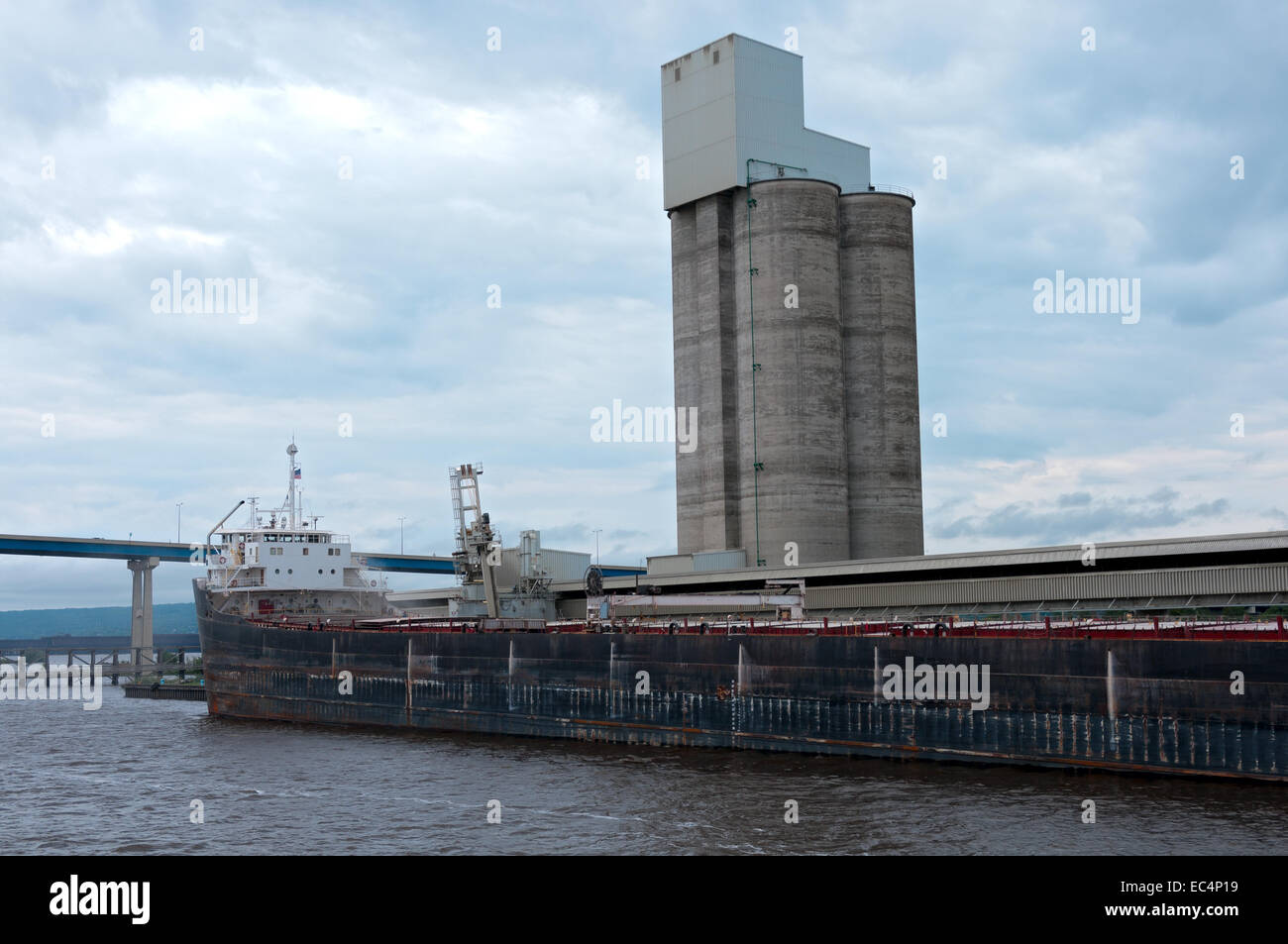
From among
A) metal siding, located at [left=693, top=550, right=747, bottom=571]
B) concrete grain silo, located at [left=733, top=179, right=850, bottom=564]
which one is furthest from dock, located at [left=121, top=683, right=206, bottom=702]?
concrete grain silo, located at [left=733, top=179, right=850, bottom=564]

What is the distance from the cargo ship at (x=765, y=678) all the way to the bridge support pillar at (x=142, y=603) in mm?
68862

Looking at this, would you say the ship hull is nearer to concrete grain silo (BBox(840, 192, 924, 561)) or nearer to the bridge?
concrete grain silo (BBox(840, 192, 924, 561))

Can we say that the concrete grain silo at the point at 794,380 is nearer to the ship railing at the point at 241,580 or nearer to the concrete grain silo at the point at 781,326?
the concrete grain silo at the point at 781,326

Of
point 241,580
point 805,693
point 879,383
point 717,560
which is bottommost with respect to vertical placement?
point 805,693

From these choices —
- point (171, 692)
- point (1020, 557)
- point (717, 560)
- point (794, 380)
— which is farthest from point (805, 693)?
point (171, 692)

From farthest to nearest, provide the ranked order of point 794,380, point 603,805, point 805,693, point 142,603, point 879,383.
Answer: point 142,603
point 879,383
point 794,380
point 805,693
point 603,805

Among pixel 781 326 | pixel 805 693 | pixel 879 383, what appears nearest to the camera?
pixel 805 693

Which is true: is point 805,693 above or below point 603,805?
above

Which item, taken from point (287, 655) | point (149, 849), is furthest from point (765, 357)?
point (149, 849)

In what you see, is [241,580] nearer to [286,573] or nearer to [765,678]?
[286,573]

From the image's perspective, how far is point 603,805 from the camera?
29016 millimetres

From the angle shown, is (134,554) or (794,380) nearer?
(794,380)

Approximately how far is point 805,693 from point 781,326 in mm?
41871
